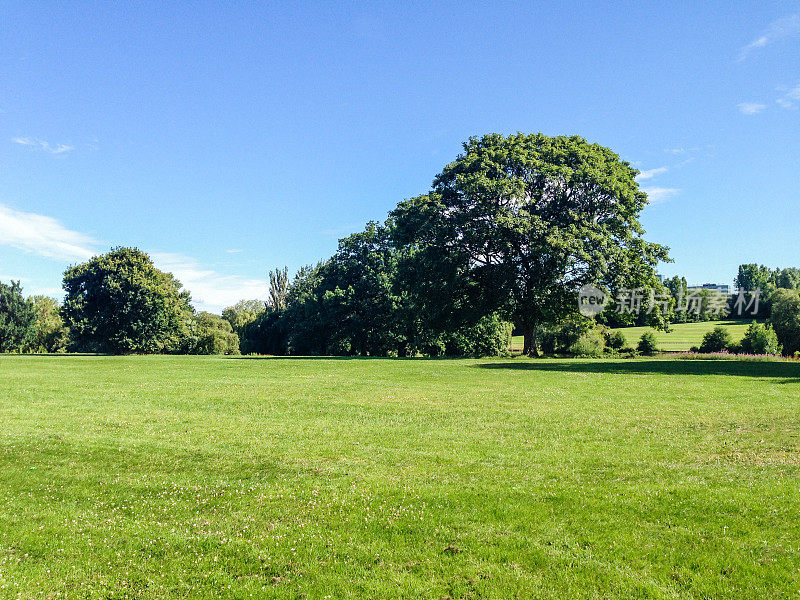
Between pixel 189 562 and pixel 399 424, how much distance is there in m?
8.96

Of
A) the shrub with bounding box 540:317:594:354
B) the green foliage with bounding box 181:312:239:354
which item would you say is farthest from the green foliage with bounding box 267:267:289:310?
the shrub with bounding box 540:317:594:354

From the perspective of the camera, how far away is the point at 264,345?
8906cm

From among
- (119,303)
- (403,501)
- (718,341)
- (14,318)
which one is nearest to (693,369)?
(403,501)

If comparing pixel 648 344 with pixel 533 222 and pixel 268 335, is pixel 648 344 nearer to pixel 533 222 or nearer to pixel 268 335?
pixel 533 222

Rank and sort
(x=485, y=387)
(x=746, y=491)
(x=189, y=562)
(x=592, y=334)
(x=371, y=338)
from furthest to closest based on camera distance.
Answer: (x=371, y=338) < (x=592, y=334) < (x=485, y=387) < (x=746, y=491) < (x=189, y=562)

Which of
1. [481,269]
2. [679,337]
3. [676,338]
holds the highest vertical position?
[481,269]

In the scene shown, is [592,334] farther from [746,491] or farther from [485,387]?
[746,491]

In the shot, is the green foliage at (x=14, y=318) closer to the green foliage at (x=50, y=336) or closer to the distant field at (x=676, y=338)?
the green foliage at (x=50, y=336)

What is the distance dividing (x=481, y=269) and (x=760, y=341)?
1400 inches

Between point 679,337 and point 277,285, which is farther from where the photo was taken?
point 277,285

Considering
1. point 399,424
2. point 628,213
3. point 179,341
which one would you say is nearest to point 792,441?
point 399,424

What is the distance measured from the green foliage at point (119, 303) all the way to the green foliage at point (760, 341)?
7624cm
